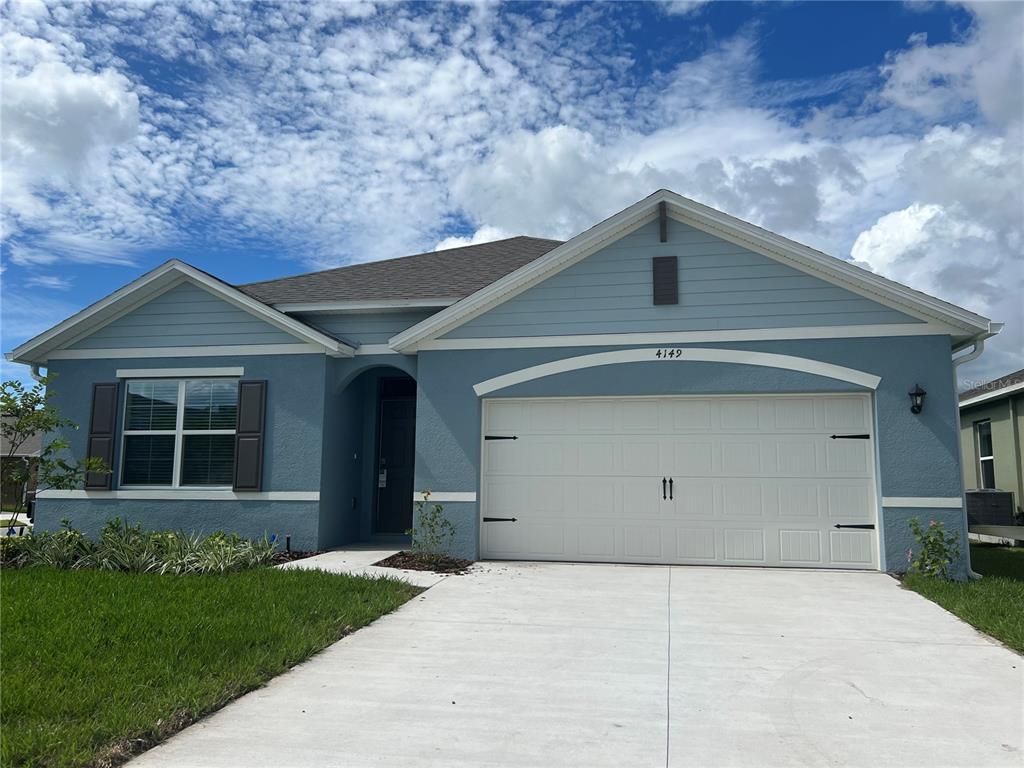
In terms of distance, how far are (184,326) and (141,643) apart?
23.3 feet

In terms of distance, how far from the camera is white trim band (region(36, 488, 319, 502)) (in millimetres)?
10680

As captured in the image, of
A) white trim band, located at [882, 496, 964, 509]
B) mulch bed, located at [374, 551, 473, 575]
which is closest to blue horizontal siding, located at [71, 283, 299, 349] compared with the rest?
mulch bed, located at [374, 551, 473, 575]

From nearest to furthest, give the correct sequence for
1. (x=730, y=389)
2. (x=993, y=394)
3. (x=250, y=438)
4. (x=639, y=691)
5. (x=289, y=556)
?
1. (x=639, y=691)
2. (x=730, y=389)
3. (x=289, y=556)
4. (x=250, y=438)
5. (x=993, y=394)

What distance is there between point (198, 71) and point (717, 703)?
404 inches

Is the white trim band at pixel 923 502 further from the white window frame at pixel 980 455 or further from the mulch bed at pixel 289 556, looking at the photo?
the white window frame at pixel 980 455

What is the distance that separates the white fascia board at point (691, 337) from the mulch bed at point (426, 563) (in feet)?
9.62

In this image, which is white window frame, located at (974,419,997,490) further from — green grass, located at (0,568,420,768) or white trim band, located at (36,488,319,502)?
white trim band, located at (36,488,319,502)

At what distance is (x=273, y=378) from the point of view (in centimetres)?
1102

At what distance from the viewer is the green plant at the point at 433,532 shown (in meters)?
10.0

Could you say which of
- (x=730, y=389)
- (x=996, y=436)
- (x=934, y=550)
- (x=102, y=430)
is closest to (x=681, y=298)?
(x=730, y=389)

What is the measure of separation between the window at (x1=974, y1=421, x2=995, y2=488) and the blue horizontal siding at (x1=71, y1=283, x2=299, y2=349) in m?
15.5

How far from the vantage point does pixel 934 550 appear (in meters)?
8.77

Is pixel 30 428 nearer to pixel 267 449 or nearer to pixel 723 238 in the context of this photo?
pixel 267 449

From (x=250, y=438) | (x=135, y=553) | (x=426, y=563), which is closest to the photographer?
(x=135, y=553)
